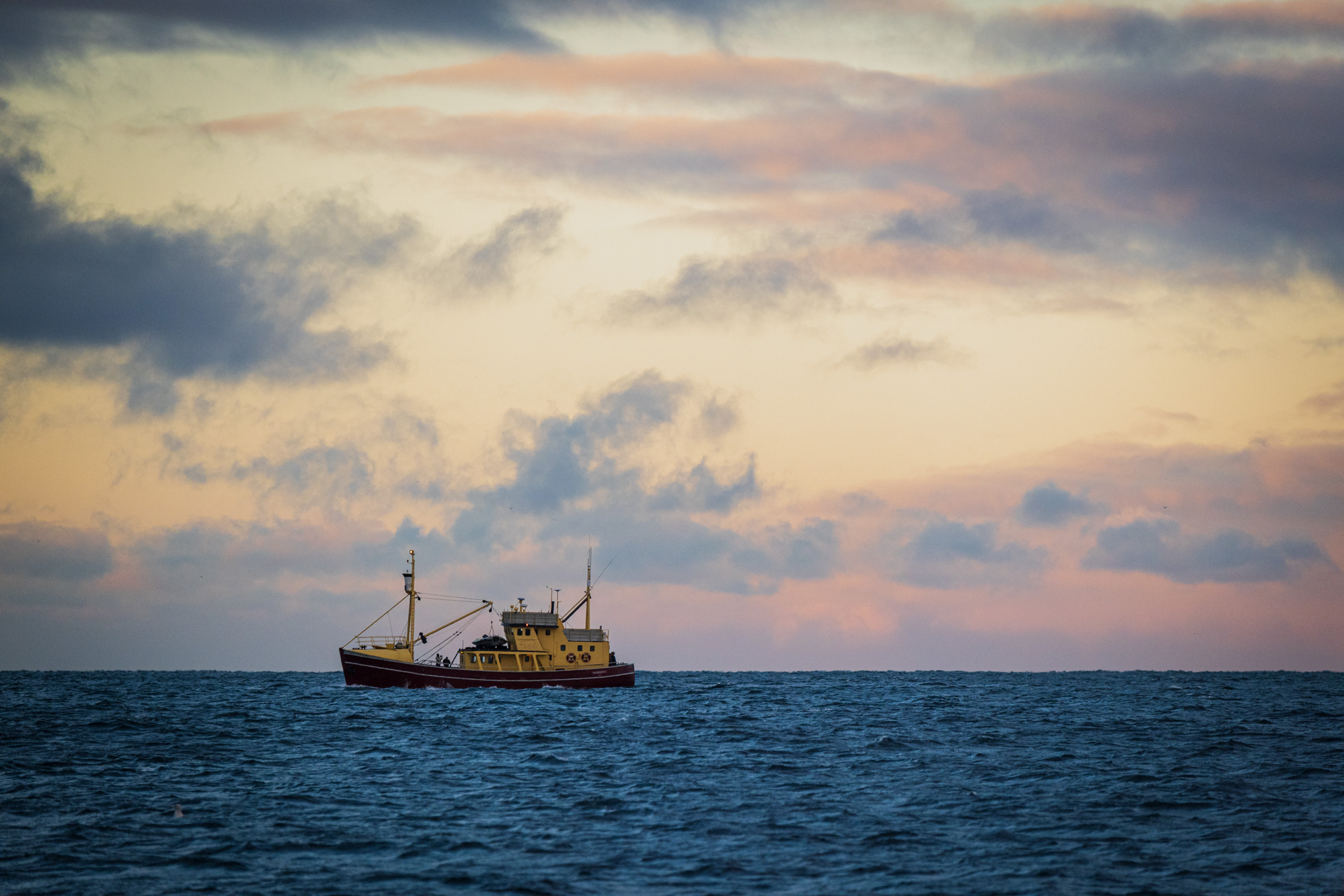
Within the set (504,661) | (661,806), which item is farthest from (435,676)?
(661,806)

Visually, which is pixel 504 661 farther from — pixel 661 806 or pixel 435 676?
pixel 661 806

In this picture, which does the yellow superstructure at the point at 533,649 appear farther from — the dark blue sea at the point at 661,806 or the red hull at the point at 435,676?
the dark blue sea at the point at 661,806

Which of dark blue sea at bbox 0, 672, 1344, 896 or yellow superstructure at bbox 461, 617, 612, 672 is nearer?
dark blue sea at bbox 0, 672, 1344, 896

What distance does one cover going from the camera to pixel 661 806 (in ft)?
118

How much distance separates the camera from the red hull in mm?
93438

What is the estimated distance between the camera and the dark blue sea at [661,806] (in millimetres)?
26188

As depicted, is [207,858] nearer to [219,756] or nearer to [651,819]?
[651,819]

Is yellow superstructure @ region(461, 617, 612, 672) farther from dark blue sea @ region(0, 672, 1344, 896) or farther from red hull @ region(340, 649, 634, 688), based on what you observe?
dark blue sea @ region(0, 672, 1344, 896)

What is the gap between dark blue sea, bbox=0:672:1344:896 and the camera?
26188 mm

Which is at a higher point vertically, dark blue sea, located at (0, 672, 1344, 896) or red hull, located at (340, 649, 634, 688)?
red hull, located at (340, 649, 634, 688)

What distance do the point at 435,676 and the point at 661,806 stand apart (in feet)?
201

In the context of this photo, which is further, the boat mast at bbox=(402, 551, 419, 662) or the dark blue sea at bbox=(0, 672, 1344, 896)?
the boat mast at bbox=(402, 551, 419, 662)

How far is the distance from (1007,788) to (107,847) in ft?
96.8

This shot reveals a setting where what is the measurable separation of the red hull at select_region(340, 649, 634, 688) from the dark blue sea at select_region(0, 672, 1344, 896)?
2104cm
